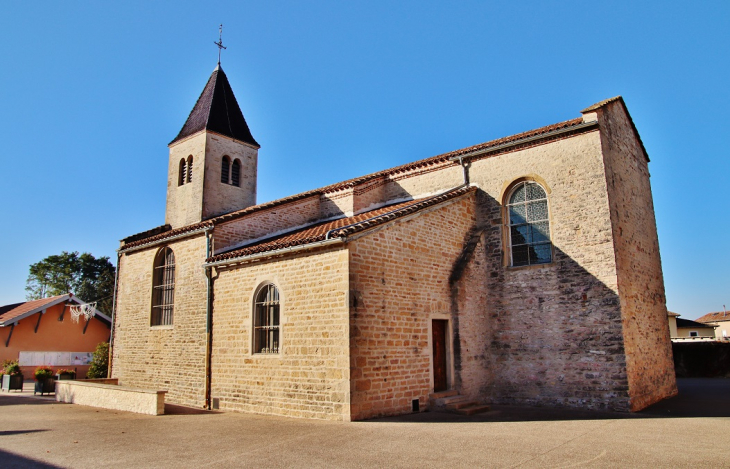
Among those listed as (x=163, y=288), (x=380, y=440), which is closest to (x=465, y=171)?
(x=380, y=440)

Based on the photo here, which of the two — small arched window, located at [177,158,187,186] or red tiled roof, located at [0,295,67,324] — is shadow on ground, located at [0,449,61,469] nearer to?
small arched window, located at [177,158,187,186]

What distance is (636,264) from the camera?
13328mm

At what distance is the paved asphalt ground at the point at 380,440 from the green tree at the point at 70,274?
39.3m

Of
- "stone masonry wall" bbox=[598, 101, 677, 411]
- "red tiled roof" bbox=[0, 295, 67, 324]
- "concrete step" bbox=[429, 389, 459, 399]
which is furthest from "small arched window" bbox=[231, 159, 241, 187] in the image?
"stone masonry wall" bbox=[598, 101, 677, 411]

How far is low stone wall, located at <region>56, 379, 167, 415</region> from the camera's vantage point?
11711 mm

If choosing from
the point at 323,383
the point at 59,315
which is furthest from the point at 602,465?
the point at 59,315

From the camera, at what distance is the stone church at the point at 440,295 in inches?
412

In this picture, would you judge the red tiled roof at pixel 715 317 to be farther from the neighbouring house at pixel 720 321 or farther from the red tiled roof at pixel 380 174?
the red tiled roof at pixel 380 174

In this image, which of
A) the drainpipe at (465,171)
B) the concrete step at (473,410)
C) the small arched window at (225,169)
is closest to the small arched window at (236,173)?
the small arched window at (225,169)

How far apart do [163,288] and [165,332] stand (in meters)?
1.49

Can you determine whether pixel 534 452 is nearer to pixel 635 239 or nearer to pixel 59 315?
pixel 635 239

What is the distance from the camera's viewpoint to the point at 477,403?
38.9 feet

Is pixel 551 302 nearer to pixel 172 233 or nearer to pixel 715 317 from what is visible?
pixel 172 233

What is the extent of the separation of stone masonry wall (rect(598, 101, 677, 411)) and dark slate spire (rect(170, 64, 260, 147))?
46.7 ft
